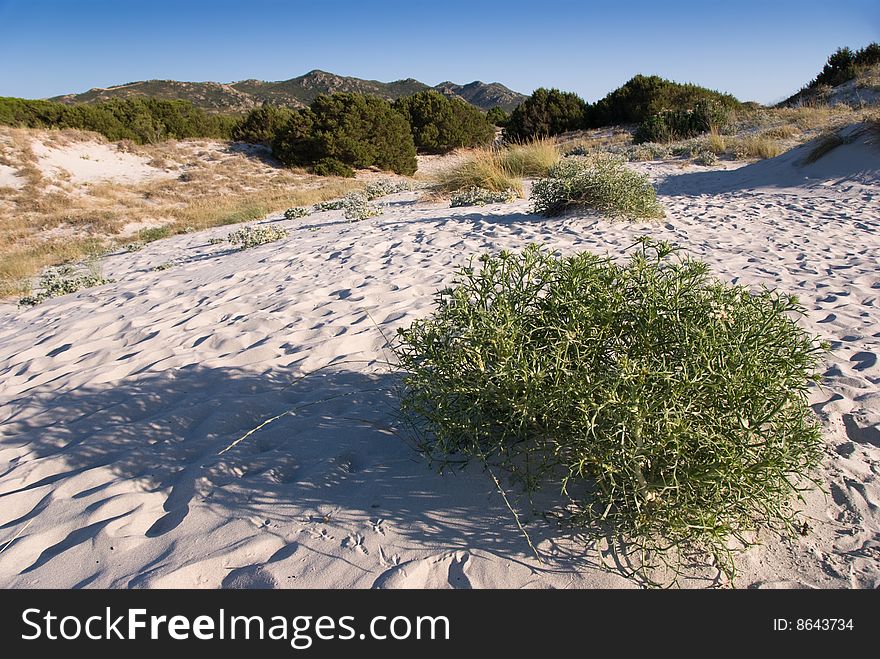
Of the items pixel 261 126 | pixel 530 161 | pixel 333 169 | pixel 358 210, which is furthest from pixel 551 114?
pixel 358 210

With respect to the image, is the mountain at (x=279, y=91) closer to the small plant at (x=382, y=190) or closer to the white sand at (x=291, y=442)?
the small plant at (x=382, y=190)

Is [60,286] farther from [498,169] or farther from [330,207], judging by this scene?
[498,169]

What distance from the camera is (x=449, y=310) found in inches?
78.6

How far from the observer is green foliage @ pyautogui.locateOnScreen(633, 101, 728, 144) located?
16562mm

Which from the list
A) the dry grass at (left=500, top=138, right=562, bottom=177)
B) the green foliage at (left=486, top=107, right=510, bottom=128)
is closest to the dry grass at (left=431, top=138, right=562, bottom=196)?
the dry grass at (left=500, top=138, right=562, bottom=177)

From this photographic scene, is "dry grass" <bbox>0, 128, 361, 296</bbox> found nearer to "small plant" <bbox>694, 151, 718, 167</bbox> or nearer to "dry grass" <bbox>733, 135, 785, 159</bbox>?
"small plant" <bbox>694, 151, 718, 167</bbox>

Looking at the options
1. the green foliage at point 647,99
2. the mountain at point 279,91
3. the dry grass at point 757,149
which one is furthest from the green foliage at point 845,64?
the mountain at point 279,91

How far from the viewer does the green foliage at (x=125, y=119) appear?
67.7ft

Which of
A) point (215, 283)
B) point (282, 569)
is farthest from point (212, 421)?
point (215, 283)

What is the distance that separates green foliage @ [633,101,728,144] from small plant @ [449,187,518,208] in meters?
10.4
